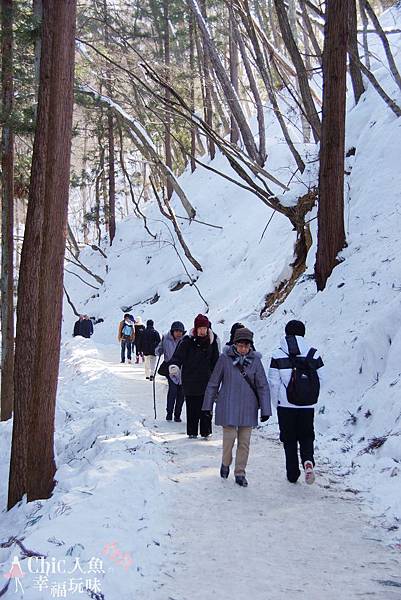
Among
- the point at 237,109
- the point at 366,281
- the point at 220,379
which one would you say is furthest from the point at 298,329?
the point at 237,109

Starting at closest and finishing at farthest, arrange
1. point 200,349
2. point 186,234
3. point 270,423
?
point 200,349, point 270,423, point 186,234

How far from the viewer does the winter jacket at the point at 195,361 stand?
9.95 meters

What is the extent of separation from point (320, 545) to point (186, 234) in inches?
1242

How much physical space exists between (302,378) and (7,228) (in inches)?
438

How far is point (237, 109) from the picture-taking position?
54.4 feet

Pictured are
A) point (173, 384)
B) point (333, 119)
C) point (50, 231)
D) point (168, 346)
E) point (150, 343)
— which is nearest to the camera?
point (50, 231)

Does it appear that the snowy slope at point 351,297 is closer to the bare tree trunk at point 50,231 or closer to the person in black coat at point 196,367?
the person in black coat at point 196,367

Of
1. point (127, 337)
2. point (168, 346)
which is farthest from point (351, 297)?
point (127, 337)

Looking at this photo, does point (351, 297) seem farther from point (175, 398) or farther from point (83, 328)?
point (83, 328)

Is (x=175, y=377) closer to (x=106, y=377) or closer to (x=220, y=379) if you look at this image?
(x=220, y=379)

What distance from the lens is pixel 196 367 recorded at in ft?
32.9

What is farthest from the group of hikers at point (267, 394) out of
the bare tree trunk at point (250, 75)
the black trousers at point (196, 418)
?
the bare tree trunk at point (250, 75)

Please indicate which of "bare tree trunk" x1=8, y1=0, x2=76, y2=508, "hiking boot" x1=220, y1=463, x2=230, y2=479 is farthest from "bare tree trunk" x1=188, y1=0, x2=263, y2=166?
"hiking boot" x1=220, y1=463, x2=230, y2=479

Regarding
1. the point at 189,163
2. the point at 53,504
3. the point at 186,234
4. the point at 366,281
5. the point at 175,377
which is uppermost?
the point at 189,163
